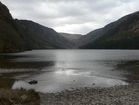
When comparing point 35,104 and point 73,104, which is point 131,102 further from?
point 35,104

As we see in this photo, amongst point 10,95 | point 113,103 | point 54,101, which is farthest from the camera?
point 54,101

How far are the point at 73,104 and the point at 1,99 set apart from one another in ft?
25.8

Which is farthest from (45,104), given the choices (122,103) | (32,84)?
(32,84)

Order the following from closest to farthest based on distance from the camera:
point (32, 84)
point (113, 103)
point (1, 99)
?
point (1, 99) → point (113, 103) → point (32, 84)

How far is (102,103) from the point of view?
2934 cm

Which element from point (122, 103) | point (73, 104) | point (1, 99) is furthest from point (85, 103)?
point (1, 99)

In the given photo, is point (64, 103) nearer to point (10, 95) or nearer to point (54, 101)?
point (54, 101)

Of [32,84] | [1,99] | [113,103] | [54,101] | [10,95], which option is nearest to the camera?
[1,99]

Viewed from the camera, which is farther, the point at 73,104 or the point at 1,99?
the point at 73,104

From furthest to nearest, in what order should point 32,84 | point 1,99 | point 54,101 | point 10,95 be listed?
point 32,84, point 54,101, point 10,95, point 1,99

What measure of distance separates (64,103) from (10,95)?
6.09m

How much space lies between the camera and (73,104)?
29.2 metres

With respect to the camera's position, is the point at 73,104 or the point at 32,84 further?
the point at 32,84

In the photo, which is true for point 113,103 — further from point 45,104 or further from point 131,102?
point 45,104
